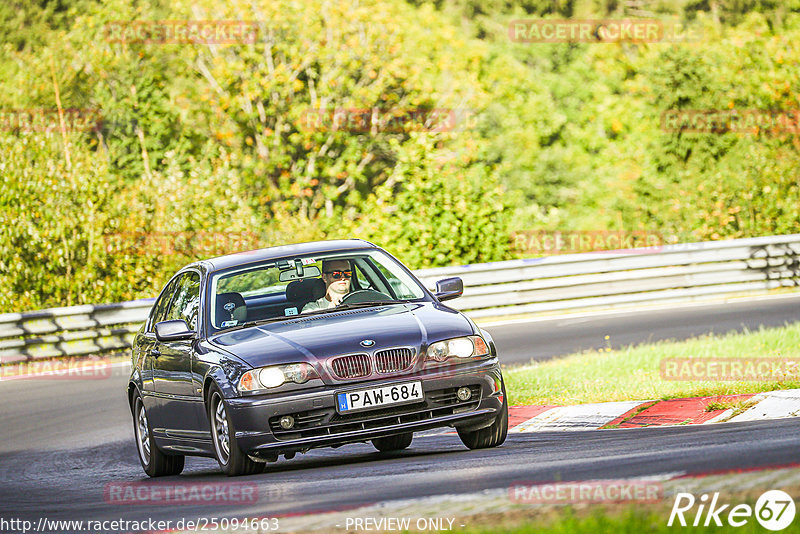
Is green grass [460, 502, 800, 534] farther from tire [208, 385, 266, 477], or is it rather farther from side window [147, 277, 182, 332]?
side window [147, 277, 182, 332]

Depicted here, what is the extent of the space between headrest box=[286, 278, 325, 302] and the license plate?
1.40 meters

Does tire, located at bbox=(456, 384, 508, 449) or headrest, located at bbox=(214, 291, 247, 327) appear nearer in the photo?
tire, located at bbox=(456, 384, 508, 449)

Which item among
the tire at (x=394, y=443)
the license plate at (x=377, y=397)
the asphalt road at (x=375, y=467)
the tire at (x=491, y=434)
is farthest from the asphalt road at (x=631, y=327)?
the license plate at (x=377, y=397)

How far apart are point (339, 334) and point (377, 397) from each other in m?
0.50

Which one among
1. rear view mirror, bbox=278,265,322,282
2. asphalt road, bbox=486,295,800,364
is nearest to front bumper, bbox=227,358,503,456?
rear view mirror, bbox=278,265,322,282

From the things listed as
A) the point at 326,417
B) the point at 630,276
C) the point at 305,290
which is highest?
the point at 305,290

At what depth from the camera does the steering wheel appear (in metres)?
8.77

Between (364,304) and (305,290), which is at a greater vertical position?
(305,290)

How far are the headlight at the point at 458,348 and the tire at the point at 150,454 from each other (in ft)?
8.27

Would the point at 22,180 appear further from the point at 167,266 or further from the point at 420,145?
the point at 420,145

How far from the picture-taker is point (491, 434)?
8.21m

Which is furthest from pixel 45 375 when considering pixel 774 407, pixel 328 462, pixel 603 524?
pixel 603 524

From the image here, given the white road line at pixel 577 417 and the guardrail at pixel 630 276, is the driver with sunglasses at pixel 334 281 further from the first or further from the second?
the guardrail at pixel 630 276

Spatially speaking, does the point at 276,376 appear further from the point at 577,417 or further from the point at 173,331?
the point at 577,417
